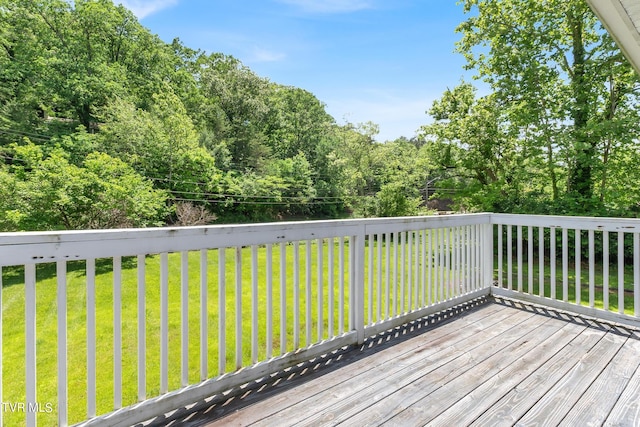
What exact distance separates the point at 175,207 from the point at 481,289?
40.1ft

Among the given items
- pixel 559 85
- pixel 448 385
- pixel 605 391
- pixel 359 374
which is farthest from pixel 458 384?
pixel 559 85

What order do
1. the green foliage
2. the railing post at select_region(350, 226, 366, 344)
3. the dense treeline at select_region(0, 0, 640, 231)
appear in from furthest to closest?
the green foliage < the dense treeline at select_region(0, 0, 640, 231) < the railing post at select_region(350, 226, 366, 344)

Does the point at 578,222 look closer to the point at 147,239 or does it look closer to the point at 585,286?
the point at 147,239

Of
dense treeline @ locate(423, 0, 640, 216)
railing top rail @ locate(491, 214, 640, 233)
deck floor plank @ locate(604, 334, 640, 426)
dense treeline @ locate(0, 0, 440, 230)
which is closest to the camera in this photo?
deck floor plank @ locate(604, 334, 640, 426)

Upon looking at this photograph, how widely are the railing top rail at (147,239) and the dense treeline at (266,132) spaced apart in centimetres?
678

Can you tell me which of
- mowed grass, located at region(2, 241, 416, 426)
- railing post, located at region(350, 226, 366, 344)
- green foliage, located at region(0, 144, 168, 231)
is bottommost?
mowed grass, located at region(2, 241, 416, 426)

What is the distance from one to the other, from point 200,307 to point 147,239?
43cm

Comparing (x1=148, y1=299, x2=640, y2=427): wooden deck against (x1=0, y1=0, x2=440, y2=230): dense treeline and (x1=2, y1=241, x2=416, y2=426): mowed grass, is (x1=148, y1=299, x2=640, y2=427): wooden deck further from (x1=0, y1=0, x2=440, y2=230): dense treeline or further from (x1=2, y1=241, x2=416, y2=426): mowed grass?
(x1=0, y1=0, x2=440, y2=230): dense treeline

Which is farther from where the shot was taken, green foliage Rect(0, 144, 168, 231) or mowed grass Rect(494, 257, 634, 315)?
green foliage Rect(0, 144, 168, 231)

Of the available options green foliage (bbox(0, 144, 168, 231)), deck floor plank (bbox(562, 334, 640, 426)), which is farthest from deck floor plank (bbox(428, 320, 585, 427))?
green foliage (bbox(0, 144, 168, 231))

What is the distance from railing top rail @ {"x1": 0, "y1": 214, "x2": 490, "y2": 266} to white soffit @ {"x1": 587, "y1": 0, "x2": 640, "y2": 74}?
5.12ft

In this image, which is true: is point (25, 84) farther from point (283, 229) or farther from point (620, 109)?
point (620, 109)

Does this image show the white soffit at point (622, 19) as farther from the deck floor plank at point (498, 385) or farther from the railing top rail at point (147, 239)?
the deck floor plank at point (498, 385)

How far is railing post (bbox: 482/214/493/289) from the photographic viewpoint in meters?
3.34
